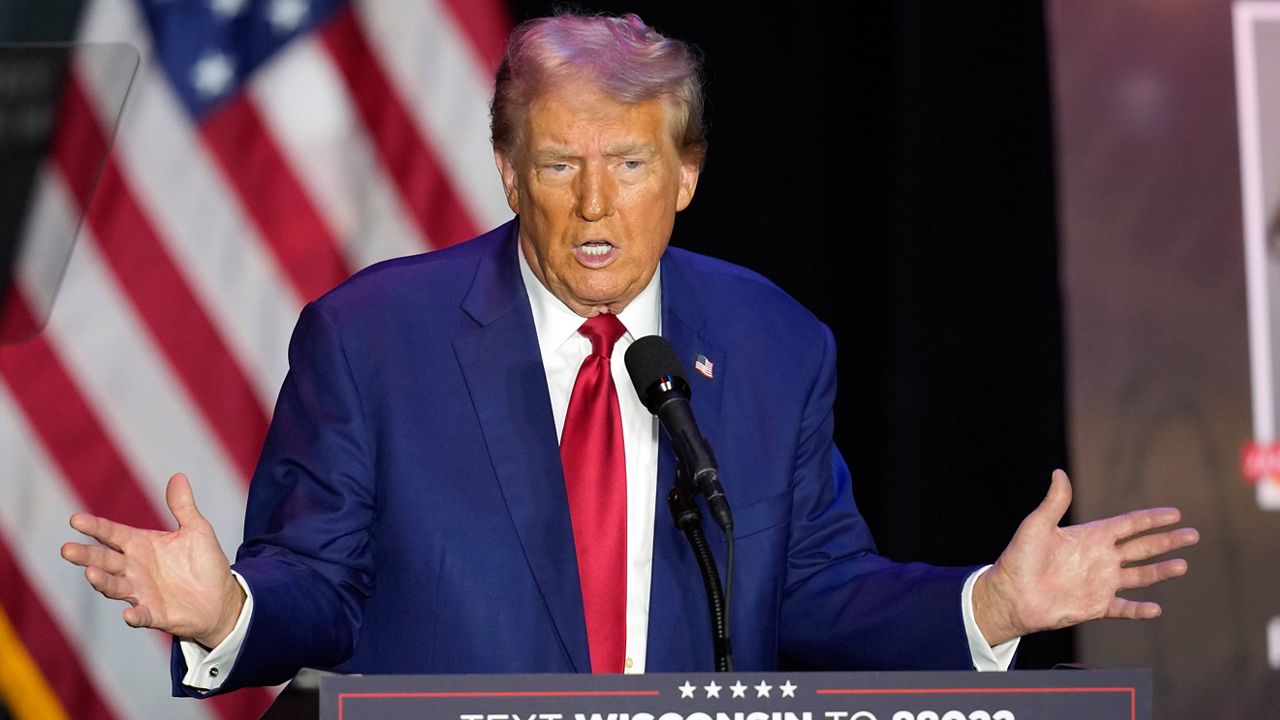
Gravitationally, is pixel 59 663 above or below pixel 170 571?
below

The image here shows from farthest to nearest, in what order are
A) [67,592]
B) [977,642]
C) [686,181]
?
[67,592], [686,181], [977,642]

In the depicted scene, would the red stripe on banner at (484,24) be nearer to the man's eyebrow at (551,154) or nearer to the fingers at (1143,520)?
the man's eyebrow at (551,154)

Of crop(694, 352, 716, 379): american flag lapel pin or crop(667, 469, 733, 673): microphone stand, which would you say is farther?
crop(694, 352, 716, 379): american flag lapel pin

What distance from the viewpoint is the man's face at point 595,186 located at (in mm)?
1956

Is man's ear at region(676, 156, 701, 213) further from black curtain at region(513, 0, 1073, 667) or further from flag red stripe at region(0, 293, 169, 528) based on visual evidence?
flag red stripe at region(0, 293, 169, 528)

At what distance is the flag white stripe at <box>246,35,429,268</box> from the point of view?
10.5ft

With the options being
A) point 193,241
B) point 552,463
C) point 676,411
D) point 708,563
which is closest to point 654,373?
point 676,411

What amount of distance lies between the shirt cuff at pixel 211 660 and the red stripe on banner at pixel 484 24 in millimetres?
1934

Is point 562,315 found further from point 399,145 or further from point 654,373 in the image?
point 399,145

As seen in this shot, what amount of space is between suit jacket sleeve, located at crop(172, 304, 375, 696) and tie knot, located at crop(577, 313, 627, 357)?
0.33 meters

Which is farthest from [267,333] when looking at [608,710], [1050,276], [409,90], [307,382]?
[608,710]

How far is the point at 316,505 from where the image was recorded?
191 centimetres

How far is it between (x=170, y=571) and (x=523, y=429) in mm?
575

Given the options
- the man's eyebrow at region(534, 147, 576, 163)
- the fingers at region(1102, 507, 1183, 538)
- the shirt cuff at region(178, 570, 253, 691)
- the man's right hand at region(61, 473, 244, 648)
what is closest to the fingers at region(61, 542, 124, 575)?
the man's right hand at region(61, 473, 244, 648)
